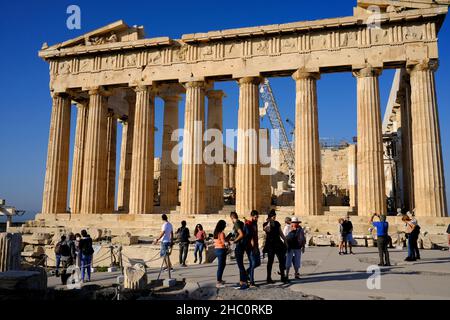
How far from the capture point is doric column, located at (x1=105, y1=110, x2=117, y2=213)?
3219cm


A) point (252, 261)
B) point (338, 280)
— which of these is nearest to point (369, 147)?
point (338, 280)

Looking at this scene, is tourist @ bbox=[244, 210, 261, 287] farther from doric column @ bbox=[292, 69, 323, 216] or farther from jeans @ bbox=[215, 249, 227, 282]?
doric column @ bbox=[292, 69, 323, 216]

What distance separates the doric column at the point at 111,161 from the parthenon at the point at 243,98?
0.18m

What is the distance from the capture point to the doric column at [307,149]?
23.3m

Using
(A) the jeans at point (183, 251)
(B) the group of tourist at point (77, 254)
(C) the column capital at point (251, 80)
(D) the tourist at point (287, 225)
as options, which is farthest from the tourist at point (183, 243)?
(C) the column capital at point (251, 80)

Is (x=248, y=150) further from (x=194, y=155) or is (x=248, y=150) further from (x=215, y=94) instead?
(x=215, y=94)

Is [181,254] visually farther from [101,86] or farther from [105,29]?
[105,29]

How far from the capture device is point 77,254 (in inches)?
534

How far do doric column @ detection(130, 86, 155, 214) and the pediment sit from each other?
444 centimetres

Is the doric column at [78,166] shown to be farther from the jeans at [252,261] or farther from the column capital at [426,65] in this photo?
the column capital at [426,65]
